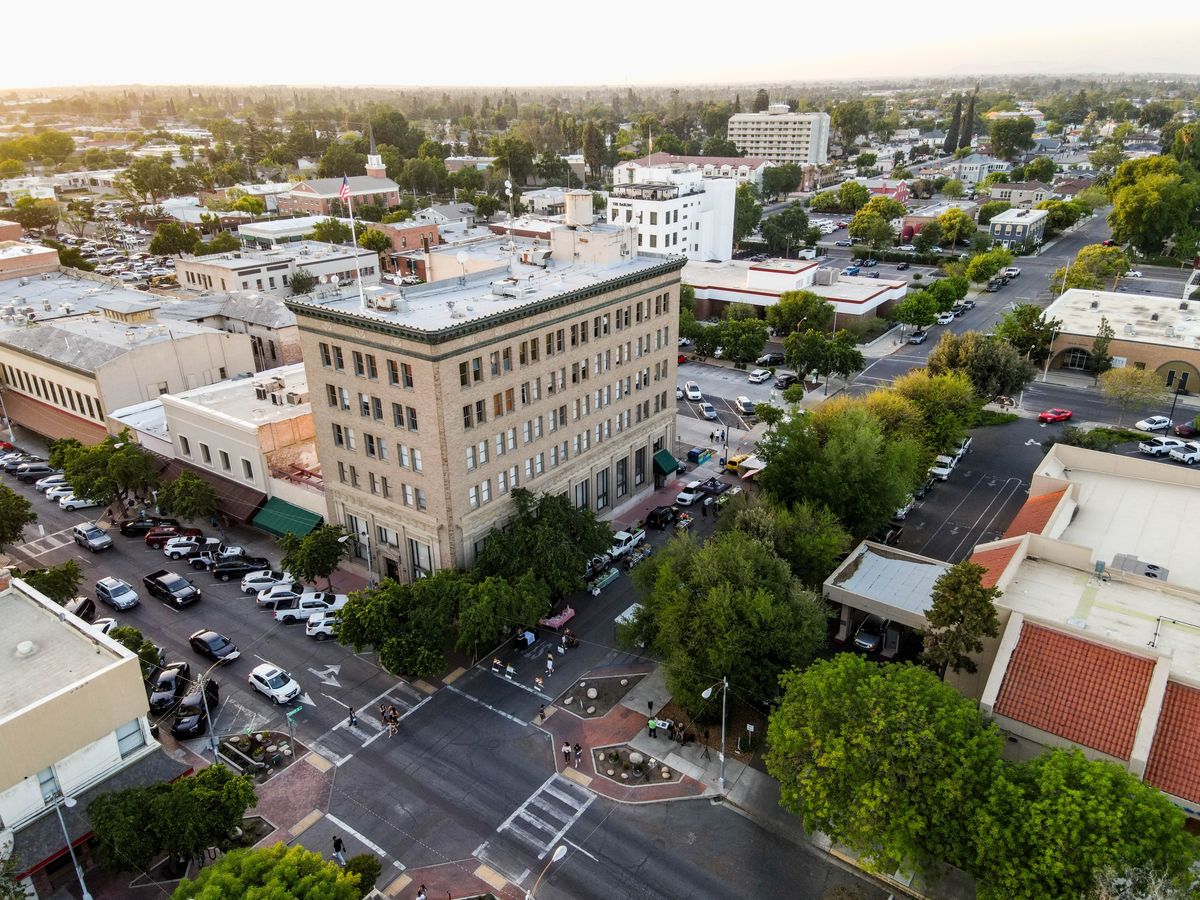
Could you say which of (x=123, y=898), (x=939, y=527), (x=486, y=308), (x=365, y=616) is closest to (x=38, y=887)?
(x=123, y=898)

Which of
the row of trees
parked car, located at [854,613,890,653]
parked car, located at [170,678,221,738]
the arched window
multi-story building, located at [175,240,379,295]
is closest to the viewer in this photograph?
Answer: the row of trees

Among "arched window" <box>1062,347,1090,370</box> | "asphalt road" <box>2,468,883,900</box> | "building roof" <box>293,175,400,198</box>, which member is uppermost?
"building roof" <box>293,175,400,198</box>

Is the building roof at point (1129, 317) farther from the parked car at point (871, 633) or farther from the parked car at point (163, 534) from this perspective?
the parked car at point (163, 534)

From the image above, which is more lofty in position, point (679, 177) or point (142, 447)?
point (679, 177)

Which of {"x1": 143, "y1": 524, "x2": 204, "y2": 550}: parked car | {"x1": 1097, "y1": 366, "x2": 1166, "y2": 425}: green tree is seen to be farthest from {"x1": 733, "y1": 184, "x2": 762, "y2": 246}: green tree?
{"x1": 143, "y1": 524, "x2": 204, "y2": 550}: parked car

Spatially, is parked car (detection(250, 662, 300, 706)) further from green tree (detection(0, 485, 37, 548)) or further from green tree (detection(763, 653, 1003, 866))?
green tree (detection(763, 653, 1003, 866))

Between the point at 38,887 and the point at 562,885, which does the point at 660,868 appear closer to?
the point at 562,885
